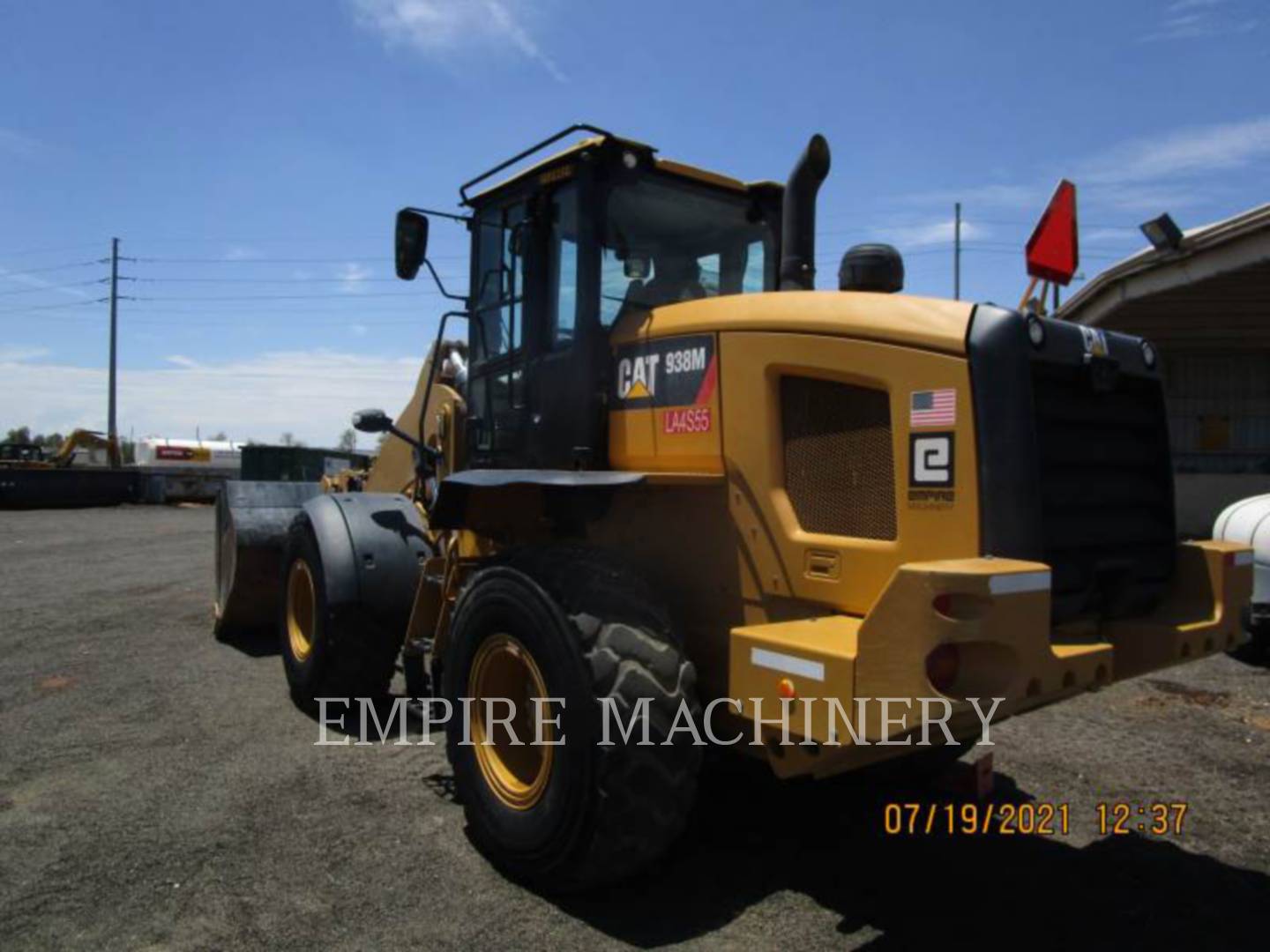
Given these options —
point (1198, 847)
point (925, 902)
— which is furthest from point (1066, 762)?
point (925, 902)

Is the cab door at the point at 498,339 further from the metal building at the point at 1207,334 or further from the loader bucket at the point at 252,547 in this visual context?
the metal building at the point at 1207,334

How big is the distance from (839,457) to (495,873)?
2038mm

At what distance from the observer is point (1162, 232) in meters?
10.8

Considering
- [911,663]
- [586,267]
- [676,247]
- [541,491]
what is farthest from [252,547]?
[911,663]

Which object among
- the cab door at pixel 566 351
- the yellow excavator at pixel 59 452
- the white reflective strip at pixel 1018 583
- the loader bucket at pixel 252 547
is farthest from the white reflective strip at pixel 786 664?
the yellow excavator at pixel 59 452

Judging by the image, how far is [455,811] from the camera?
446 cm

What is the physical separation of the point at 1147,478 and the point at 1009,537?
3.70ft

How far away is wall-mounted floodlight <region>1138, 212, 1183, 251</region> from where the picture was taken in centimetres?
1073

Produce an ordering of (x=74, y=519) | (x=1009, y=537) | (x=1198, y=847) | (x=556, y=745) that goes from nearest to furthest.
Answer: (x=1009, y=537), (x=556, y=745), (x=1198, y=847), (x=74, y=519)

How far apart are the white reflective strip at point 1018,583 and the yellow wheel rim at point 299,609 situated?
452 cm

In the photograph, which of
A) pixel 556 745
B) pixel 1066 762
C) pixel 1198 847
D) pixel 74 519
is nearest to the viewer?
pixel 556 745

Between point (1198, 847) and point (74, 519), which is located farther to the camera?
point (74, 519)

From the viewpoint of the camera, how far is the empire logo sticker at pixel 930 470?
320cm

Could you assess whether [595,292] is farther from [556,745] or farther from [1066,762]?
[1066,762]
